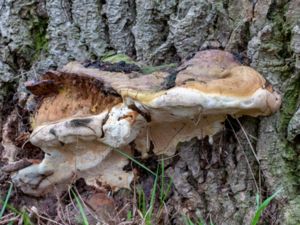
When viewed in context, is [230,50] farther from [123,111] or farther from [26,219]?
[26,219]

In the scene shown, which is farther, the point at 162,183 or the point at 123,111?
the point at 162,183

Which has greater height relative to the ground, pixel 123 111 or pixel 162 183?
pixel 123 111

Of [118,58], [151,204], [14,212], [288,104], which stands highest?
[118,58]

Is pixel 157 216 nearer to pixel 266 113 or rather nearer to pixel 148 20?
pixel 266 113

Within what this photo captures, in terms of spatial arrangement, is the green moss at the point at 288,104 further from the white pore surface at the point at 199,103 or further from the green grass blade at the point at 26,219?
the green grass blade at the point at 26,219

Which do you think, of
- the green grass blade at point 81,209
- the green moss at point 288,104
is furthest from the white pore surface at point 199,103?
the green grass blade at point 81,209

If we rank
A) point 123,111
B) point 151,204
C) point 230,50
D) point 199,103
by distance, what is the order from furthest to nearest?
point 230,50 → point 151,204 → point 123,111 → point 199,103

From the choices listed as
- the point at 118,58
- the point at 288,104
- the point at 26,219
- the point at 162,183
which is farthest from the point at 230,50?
the point at 26,219
